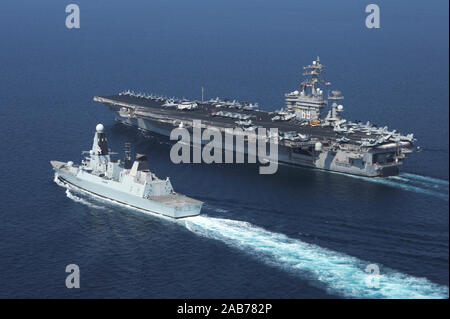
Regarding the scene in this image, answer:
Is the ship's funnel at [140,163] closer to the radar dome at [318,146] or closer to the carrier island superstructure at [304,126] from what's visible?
the carrier island superstructure at [304,126]

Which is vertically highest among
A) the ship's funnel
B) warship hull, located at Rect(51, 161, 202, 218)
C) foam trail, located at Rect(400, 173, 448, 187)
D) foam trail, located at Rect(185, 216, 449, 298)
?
the ship's funnel

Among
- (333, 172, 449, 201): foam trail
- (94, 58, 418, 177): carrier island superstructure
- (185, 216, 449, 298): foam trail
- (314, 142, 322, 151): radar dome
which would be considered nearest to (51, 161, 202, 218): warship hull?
(185, 216, 449, 298): foam trail

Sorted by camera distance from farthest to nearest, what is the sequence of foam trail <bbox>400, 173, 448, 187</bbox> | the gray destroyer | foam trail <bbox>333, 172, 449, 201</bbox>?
foam trail <bbox>400, 173, 448, 187</bbox>
foam trail <bbox>333, 172, 449, 201</bbox>
the gray destroyer

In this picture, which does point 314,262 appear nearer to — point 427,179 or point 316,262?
point 316,262

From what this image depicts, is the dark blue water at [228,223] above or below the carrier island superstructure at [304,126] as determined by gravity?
below

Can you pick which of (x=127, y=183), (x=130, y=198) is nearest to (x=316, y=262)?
(x=130, y=198)

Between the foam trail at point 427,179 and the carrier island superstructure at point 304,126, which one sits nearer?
the foam trail at point 427,179

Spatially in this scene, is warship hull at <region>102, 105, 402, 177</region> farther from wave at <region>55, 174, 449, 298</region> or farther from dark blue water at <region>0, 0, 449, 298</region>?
wave at <region>55, 174, 449, 298</region>

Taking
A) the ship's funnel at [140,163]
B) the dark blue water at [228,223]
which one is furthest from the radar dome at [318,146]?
the ship's funnel at [140,163]
